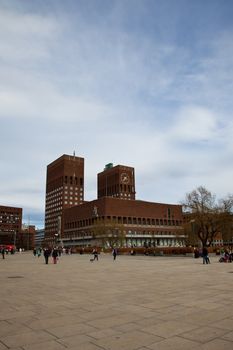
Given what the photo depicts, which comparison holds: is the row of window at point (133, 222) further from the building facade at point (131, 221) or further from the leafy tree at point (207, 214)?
the leafy tree at point (207, 214)

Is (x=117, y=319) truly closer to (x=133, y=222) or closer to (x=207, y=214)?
(x=207, y=214)

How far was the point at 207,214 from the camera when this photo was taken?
69188 mm

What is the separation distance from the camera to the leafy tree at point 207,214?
6881 cm

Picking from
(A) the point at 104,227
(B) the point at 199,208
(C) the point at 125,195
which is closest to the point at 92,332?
(B) the point at 199,208

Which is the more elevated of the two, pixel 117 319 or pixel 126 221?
pixel 126 221

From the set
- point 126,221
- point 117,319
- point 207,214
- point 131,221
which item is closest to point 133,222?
point 131,221

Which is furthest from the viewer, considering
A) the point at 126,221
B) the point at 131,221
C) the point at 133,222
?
the point at 133,222

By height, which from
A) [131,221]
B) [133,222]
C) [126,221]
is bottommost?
[133,222]

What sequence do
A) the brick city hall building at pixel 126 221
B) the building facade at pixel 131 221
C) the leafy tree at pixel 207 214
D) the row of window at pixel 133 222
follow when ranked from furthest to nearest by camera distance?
the row of window at pixel 133 222 < the building facade at pixel 131 221 < the brick city hall building at pixel 126 221 < the leafy tree at pixel 207 214

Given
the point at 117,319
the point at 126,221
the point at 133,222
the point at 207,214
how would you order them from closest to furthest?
the point at 117,319 < the point at 207,214 < the point at 126,221 < the point at 133,222

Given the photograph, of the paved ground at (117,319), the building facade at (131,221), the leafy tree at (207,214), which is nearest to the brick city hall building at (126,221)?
the building facade at (131,221)

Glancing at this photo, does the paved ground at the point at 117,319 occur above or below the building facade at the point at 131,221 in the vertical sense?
below

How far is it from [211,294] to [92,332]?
22.7 feet

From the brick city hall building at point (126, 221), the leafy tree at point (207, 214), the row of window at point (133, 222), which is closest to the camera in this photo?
the leafy tree at point (207, 214)
